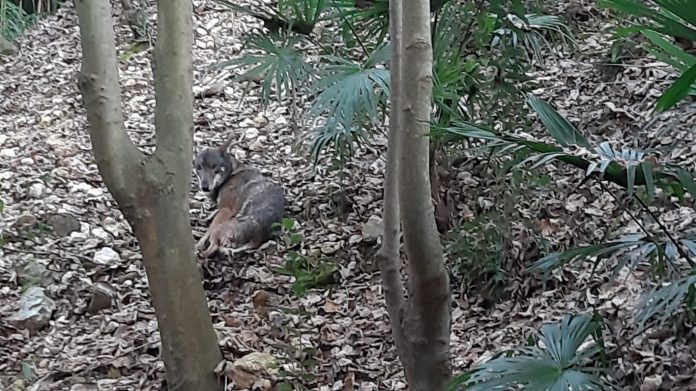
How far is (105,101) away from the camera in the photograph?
3713 millimetres

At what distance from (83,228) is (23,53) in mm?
4147

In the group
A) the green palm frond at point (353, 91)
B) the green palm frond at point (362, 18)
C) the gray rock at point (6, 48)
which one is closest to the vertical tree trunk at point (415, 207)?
the green palm frond at point (353, 91)

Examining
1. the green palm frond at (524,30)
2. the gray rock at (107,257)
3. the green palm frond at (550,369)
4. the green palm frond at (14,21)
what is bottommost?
the gray rock at (107,257)

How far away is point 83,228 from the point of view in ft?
21.0

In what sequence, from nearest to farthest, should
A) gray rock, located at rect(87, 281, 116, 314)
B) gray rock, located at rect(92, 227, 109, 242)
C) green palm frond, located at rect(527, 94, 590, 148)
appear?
1. green palm frond, located at rect(527, 94, 590, 148)
2. gray rock, located at rect(87, 281, 116, 314)
3. gray rock, located at rect(92, 227, 109, 242)

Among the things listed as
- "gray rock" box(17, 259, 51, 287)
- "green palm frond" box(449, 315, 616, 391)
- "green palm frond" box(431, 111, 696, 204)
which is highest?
"green palm frond" box(431, 111, 696, 204)

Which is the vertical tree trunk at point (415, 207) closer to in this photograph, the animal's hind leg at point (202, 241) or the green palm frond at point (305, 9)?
the green palm frond at point (305, 9)

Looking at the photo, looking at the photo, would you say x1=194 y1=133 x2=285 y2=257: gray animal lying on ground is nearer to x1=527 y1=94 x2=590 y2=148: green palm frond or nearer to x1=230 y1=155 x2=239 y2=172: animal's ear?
x1=230 y1=155 x2=239 y2=172: animal's ear

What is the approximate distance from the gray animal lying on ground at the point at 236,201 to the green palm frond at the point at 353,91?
43.6 inches

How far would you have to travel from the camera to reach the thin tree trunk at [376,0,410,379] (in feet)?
10.8

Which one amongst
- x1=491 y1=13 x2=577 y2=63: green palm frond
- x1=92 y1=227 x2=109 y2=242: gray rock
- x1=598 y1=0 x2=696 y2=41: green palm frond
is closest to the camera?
x1=598 y1=0 x2=696 y2=41: green palm frond

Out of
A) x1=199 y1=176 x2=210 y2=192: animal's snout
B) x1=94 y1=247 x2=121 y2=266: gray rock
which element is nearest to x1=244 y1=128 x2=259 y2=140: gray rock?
x1=199 y1=176 x2=210 y2=192: animal's snout

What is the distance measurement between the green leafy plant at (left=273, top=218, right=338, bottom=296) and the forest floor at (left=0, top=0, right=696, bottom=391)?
0.20 feet

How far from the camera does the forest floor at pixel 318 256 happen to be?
4.32 metres
